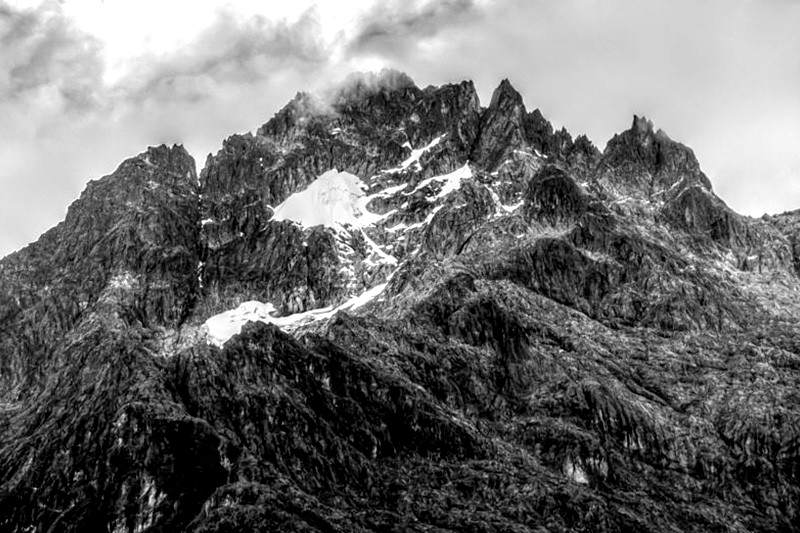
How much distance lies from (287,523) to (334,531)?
8269mm

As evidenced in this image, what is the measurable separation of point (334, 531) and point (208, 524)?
839 inches

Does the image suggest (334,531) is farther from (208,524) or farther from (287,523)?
(208,524)

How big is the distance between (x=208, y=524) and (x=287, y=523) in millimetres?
13331

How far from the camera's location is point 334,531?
19962 centimetres

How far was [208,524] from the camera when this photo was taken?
648 feet

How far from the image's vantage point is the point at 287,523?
19762 centimetres

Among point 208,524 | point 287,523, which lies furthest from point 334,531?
point 208,524
